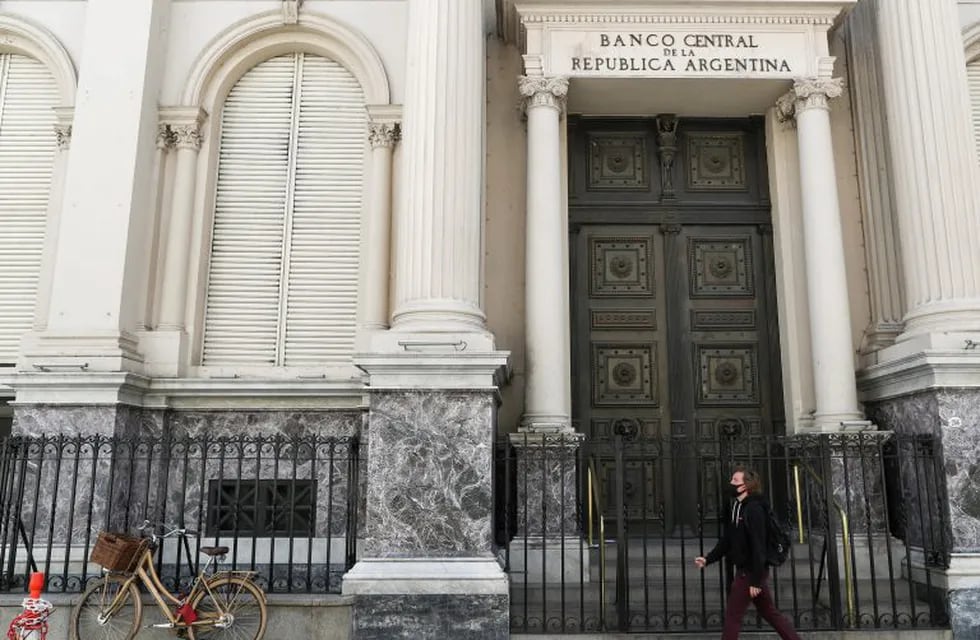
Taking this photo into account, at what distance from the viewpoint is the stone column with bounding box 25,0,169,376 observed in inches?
390

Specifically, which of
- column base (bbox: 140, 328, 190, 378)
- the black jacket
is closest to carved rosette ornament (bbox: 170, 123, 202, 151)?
column base (bbox: 140, 328, 190, 378)

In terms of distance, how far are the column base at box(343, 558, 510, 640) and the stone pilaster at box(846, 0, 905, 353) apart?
5992 millimetres

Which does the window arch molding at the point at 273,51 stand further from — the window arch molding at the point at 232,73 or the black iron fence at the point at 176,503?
the black iron fence at the point at 176,503

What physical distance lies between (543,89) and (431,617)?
619 cm

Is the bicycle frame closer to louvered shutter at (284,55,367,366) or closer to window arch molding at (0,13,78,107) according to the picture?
louvered shutter at (284,55,367,366)

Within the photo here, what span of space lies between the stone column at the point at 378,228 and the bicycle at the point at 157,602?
12.9 feet

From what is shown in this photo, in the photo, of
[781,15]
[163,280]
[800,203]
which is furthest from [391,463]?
[781,15]

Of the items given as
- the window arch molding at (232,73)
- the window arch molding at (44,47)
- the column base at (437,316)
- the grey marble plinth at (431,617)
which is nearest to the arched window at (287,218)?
the window arch molding at (232,73)

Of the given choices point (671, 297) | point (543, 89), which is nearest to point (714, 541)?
point (671, 297)

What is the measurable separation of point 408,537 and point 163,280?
535 centimetres

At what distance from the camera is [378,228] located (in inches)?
428

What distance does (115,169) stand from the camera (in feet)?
34.1

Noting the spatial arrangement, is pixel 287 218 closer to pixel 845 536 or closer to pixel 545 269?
pixel 545 269

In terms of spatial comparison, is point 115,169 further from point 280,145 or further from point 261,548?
point 261,548
